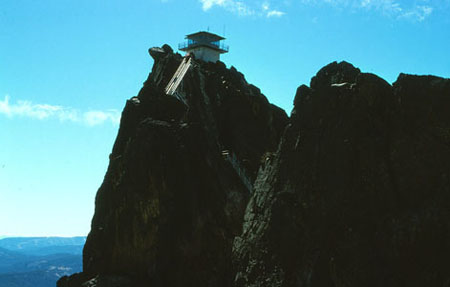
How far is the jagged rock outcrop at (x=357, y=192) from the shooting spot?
24883mm

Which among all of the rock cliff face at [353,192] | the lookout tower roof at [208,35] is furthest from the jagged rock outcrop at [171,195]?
the lookout tower roof at [208,35]

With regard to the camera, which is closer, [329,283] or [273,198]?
[329,283]

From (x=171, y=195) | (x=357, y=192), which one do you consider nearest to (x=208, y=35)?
(x=171, y=195)

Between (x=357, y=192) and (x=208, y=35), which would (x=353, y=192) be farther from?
(x=208, y=35)

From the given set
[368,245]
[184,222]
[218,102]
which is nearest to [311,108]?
[368,245]

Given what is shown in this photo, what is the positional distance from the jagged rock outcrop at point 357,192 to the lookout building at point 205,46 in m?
53.4

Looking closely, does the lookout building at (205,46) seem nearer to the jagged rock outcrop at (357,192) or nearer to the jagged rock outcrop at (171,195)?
the jagged rock outcrop at (171,195)

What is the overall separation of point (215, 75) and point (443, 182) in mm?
43713

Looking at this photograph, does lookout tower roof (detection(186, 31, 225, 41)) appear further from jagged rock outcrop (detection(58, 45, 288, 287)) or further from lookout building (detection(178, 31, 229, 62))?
jagged rock outcrop (detection(58, 45, 288, 287))

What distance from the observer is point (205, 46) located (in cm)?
8456

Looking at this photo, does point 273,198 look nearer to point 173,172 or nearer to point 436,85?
point 436,85

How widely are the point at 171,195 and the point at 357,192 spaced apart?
86.7ft

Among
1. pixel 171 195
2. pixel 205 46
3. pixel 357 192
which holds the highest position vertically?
pixel 205 46

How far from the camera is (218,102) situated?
63.3 meters
